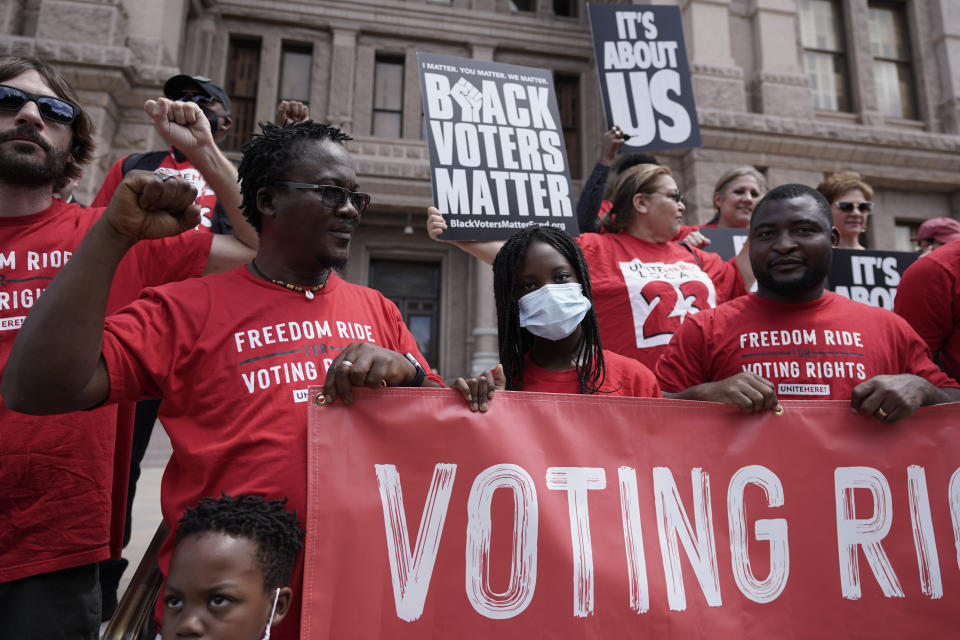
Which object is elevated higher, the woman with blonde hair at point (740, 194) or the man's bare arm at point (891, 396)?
the woman with blonde hair at point (740, 194)

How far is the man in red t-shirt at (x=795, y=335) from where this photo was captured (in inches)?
83.4

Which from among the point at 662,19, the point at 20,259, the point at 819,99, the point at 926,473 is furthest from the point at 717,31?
the point at 20,259

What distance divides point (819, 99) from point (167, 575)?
1458 cm

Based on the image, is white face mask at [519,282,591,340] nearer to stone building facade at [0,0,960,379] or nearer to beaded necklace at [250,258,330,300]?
beaded necklace at [250,258,330,300]

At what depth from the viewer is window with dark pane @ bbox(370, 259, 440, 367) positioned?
45.7ft

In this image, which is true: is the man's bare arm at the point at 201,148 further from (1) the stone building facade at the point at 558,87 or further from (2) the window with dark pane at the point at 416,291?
(2) the window with dark pane at the point at 416,291

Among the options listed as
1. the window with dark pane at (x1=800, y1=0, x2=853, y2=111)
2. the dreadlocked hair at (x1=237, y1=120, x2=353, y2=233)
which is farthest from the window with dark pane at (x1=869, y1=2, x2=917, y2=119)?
the dreadlocked hair at (x1=237, y1=120, x2=353, y2=233)

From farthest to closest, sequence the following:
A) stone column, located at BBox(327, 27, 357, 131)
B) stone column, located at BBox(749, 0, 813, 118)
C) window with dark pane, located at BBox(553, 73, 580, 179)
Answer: window with dark pane, located at BBox(553, 73, 580, 179) < stone column, located at BBox(327, 27, 357, 131) < stone column, located at BBox(749, 0, 813, 118)

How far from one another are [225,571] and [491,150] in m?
2.77

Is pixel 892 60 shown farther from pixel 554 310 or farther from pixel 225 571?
pixel 225 571

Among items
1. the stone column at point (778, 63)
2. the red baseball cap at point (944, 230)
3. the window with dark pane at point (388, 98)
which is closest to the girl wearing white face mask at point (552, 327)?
the red baseball cap at point (944, 230)

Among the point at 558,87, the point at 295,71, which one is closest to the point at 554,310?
the point at 295,71

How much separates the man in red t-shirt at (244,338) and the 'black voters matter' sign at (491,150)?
1.65 metres

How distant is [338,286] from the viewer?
6.09ft
